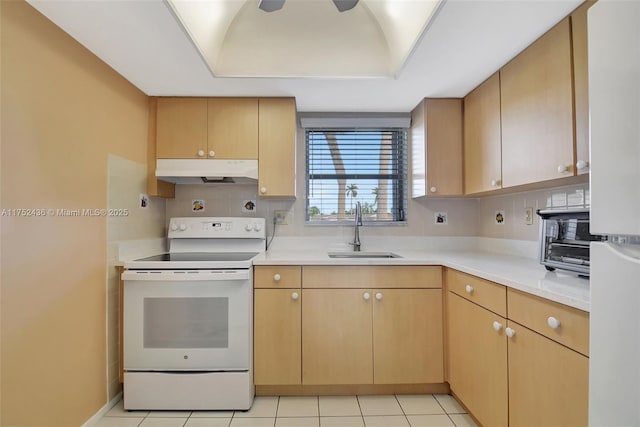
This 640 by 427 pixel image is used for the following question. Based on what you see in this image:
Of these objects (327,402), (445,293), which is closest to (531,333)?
(445,293)

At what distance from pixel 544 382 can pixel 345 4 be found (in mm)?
1993

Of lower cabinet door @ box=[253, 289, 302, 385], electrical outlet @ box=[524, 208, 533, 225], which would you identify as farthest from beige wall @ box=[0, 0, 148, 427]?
electrical outlet @ box=[524, 208, 533, 225]

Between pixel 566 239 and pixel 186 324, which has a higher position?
pixel 566 239

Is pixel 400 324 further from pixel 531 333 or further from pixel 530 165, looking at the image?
pixel 530 165

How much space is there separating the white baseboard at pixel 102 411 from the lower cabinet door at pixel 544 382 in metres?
2.08

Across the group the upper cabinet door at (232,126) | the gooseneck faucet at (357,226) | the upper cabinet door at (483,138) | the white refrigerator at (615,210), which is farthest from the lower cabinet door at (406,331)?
the upper cabinet door at (232,126)

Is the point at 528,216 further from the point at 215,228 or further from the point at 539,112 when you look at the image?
the point at 215,228

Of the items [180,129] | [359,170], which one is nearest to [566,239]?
[359,170]

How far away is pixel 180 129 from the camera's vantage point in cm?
225

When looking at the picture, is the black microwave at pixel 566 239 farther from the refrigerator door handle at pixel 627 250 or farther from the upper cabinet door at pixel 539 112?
the refrigerator door handle at pixel 627 250

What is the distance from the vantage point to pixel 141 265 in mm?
1851

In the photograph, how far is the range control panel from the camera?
2365mm

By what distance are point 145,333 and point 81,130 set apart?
1.18 metres

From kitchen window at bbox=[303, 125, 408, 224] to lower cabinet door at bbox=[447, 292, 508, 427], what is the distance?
103 centimetres
